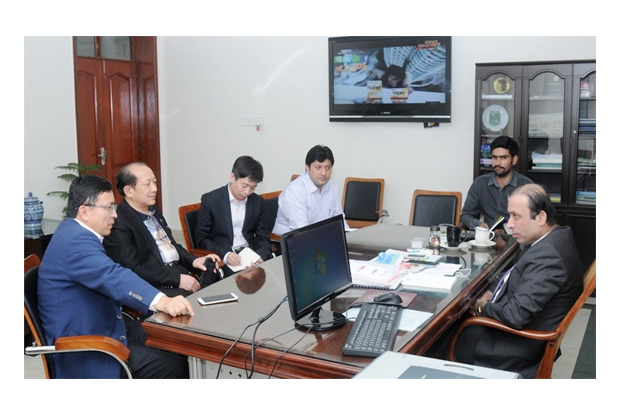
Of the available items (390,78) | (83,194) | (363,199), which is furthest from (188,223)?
(390,78)

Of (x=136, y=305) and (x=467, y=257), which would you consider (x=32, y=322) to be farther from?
(x=467, y=257)

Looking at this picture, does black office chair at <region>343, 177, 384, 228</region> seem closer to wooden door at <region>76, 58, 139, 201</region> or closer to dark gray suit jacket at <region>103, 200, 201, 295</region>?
wooden door at <region>76, 58, 139, 201</region>

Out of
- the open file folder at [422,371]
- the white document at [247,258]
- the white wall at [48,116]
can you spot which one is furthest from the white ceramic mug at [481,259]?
the white wall at [48,116]

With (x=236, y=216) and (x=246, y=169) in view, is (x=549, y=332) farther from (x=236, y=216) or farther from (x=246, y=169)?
(x=236, y=216)

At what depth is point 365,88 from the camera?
6.04 metres

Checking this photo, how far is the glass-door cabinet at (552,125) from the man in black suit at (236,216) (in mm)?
2246

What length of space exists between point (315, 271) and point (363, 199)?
3.86m

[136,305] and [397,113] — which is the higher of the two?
[397,113]

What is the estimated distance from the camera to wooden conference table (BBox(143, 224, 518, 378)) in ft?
6.34

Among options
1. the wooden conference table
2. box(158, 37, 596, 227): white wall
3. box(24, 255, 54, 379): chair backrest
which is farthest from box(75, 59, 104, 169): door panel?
the wooden conference table

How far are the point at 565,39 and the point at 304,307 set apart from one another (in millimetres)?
4185

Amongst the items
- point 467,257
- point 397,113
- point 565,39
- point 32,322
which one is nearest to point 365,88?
point 397,113

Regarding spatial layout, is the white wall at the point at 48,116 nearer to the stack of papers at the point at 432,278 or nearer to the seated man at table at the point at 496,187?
the seated man at table at the point at 496,187

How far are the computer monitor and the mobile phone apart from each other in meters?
0.38
